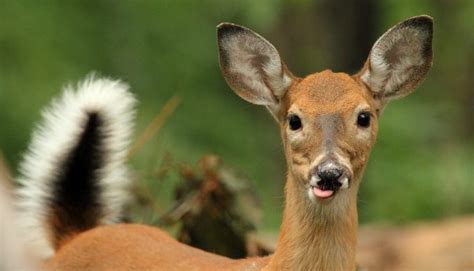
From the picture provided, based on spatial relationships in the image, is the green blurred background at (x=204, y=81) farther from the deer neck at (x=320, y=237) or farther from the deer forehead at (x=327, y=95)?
the deer neck at (x=320, y=237)

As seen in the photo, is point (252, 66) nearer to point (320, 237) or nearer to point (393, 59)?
point (393, 59)

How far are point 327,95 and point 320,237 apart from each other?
22.3 inches

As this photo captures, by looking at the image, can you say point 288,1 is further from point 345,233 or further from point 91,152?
point 345,233

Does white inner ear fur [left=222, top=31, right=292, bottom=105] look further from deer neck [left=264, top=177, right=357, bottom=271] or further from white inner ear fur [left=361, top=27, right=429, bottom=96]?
deer neck [left=264, top=177, right=357, bottom=271]

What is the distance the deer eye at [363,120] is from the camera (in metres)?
5.64

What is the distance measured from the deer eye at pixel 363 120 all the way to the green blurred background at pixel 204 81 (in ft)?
14.1

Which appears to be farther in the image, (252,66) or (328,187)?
(252,66)

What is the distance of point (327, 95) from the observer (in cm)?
570

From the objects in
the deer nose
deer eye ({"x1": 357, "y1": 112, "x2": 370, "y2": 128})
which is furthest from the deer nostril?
deer eye ({"x1": 357, "y1": 112, "x2": 370, "y2": 128})

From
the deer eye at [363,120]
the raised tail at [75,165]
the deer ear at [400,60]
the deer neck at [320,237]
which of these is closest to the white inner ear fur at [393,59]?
the deer ear at [400,60]

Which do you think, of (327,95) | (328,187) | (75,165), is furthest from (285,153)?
(75,165)

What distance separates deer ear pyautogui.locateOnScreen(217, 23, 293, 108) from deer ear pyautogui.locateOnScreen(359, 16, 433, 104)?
0.36 meters

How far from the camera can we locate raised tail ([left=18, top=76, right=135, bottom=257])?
6988 mm

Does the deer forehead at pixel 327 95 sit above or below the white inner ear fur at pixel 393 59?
below
